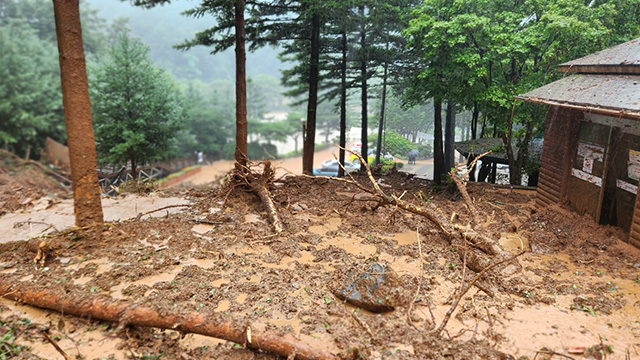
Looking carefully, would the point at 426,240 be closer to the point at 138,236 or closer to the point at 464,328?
the point at 464,328

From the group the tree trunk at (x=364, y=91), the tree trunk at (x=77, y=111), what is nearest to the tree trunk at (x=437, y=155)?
the tree trunk at (x=364, y=91)

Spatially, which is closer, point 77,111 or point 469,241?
point 77,111

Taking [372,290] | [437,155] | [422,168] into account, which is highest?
[437,155]

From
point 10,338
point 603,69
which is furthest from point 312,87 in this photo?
point 10,338

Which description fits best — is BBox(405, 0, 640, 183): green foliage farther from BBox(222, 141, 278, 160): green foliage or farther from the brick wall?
BBox(222, 141, 278, 160): green foliage

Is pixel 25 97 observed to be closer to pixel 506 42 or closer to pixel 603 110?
pixel 506 42

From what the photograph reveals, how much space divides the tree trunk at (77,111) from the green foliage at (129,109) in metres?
10.6

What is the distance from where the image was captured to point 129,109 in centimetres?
1736

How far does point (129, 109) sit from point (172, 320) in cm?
1583

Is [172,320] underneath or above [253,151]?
above

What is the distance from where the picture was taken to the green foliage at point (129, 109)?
17.1 meters

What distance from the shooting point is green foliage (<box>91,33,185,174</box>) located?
17062 millimetres

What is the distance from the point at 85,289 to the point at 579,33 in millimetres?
12713

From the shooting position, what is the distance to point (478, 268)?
6215 millimetres
